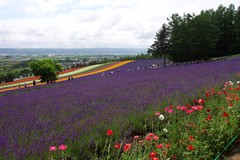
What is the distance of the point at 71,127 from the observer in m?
4.20

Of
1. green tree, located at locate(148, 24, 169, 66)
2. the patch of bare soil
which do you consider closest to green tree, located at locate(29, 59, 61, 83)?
green tree, located at locate(148, 24, 169, 66)

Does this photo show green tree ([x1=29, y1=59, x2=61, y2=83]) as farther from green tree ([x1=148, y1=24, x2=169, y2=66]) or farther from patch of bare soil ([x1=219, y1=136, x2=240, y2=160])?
→ patch of bare soil ([x1=219, y1=136, x2=240, y2=160])

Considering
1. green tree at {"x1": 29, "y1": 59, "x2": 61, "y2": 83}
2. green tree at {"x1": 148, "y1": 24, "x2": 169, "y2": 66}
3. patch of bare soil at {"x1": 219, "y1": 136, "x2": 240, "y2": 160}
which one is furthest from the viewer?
green tree at {"x1": 148, "y1": 24, "x2": 169, "y2": 66}

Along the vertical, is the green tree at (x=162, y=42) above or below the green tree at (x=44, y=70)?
above

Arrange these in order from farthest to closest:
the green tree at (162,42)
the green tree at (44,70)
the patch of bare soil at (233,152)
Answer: the green tree at (162,42) < the green tree at (44,70) < the patch of bare soil at (233,152)

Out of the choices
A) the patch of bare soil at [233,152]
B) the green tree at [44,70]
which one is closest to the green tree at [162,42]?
the green tree at [44,70]

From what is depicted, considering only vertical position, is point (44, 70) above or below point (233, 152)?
below

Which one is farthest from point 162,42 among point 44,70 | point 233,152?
point 233,152

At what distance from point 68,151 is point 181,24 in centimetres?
4387

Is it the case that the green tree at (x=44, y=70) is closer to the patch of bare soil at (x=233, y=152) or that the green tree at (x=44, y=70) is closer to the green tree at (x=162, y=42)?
the green tree at (x=162, y=42)

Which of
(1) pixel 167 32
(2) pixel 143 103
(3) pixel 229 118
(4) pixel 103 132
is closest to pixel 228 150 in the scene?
(3) pixel 229 118

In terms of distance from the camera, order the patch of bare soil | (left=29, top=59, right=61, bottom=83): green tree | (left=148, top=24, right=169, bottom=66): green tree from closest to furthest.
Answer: the patch of bare soil
(left=29, top=59, right=61, bottom=83): green tree
(left=148, top=24, right=169, bottom=66): green tree

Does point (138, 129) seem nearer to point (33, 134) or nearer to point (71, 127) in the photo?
point (71, 127)

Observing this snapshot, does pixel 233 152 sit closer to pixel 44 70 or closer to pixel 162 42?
pixel 44 70
